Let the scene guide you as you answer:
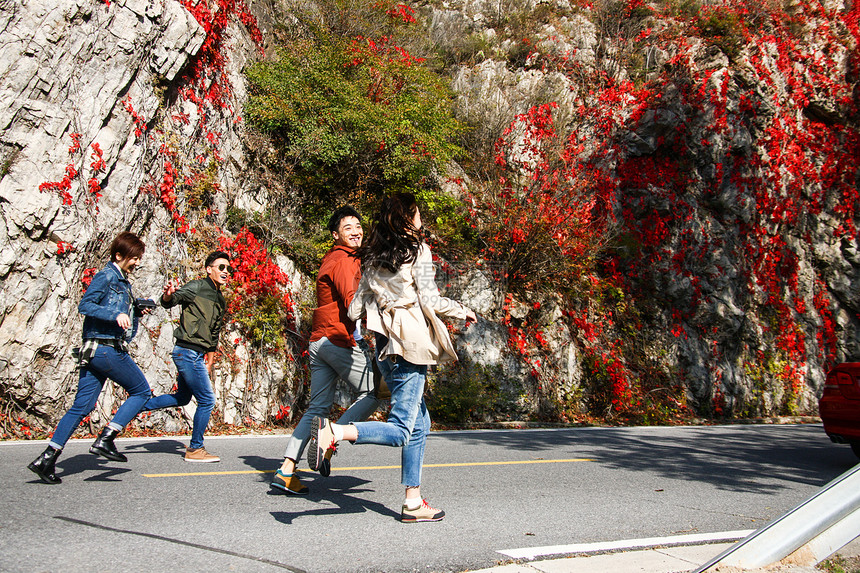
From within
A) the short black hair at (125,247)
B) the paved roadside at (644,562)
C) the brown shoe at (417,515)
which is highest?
the short black hair at (125,247)

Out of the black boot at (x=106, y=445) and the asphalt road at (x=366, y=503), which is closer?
the asphalt road at (x=366, y=503)

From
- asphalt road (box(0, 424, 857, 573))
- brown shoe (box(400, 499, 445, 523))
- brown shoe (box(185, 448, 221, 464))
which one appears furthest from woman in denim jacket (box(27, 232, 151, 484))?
brown shoe (box(400, 499, 445, 523))

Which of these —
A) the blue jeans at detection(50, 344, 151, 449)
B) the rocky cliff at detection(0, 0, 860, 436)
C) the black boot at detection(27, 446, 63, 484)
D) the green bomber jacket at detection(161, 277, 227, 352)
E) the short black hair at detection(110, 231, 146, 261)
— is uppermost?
the rocky cliff at detection(0, 0, 860, 436)

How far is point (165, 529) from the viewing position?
354cm

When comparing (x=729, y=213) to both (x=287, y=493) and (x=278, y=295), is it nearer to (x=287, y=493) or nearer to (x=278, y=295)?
(x=278, y=295)

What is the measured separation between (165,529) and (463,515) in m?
1.95

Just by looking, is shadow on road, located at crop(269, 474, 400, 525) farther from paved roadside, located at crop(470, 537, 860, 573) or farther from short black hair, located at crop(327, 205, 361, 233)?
short black hair, located at crop(327, 205, 361, 233)

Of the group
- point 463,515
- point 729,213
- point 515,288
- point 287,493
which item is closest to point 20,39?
point 287,493

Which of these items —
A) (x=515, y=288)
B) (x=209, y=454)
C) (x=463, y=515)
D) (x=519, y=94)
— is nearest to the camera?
(x=463, y=515)

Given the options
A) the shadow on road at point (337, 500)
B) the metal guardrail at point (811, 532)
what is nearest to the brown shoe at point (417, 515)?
the shadow on road at point (337, 500)

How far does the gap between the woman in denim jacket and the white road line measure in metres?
3.46

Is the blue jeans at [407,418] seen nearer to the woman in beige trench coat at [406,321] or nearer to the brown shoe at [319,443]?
the woman in beige trench coat at [406,321]

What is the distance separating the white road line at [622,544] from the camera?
3.39 metres

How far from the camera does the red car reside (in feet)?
20.5
